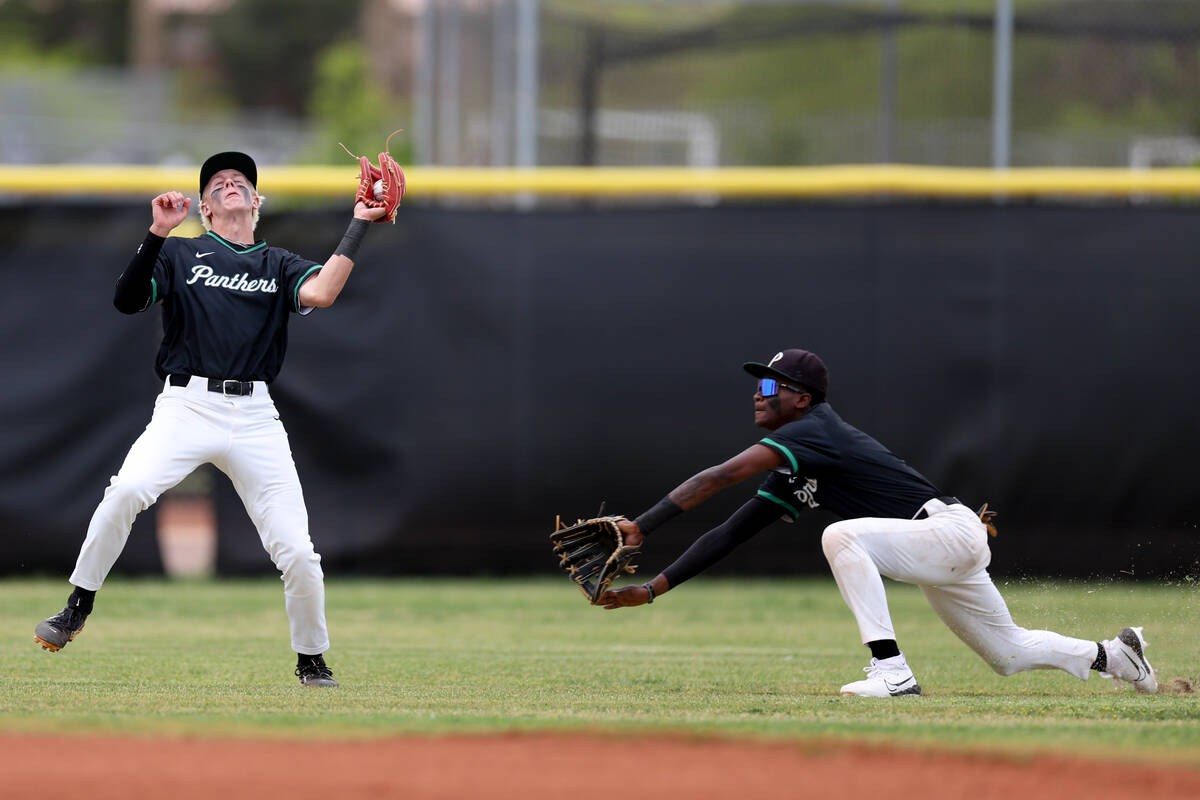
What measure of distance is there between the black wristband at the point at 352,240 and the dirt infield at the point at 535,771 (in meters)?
2.16

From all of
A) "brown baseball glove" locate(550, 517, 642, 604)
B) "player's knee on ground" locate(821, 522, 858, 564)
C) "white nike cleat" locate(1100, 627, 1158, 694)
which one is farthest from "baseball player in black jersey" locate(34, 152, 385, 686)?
"white nike cleat" locate(1100, 627, 1158, 694)

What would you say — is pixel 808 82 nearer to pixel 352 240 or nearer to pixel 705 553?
pixel 705 553

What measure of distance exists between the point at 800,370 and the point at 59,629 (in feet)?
9.77

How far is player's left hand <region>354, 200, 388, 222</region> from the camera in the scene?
6.14 meters

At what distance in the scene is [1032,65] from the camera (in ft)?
39.8

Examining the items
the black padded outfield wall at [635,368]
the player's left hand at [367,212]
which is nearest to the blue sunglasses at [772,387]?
the player's left hand at [367,212]

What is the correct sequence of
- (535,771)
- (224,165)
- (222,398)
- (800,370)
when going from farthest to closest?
(224,165) → (800,370) → (222,398) → (535,771)

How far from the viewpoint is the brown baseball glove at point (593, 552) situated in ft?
19.5

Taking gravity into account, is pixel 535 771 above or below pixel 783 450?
below

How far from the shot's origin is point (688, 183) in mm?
10492

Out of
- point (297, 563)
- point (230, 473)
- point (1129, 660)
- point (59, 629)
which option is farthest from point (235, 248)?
point (1129, 660)

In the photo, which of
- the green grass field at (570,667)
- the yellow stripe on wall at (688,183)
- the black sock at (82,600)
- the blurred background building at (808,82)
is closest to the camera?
the green grass field at (570,667)

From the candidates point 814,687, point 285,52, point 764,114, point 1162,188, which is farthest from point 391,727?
point 285,52

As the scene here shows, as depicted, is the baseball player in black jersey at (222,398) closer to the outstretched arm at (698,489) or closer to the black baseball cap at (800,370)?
the outstretched arm at (698,489)
